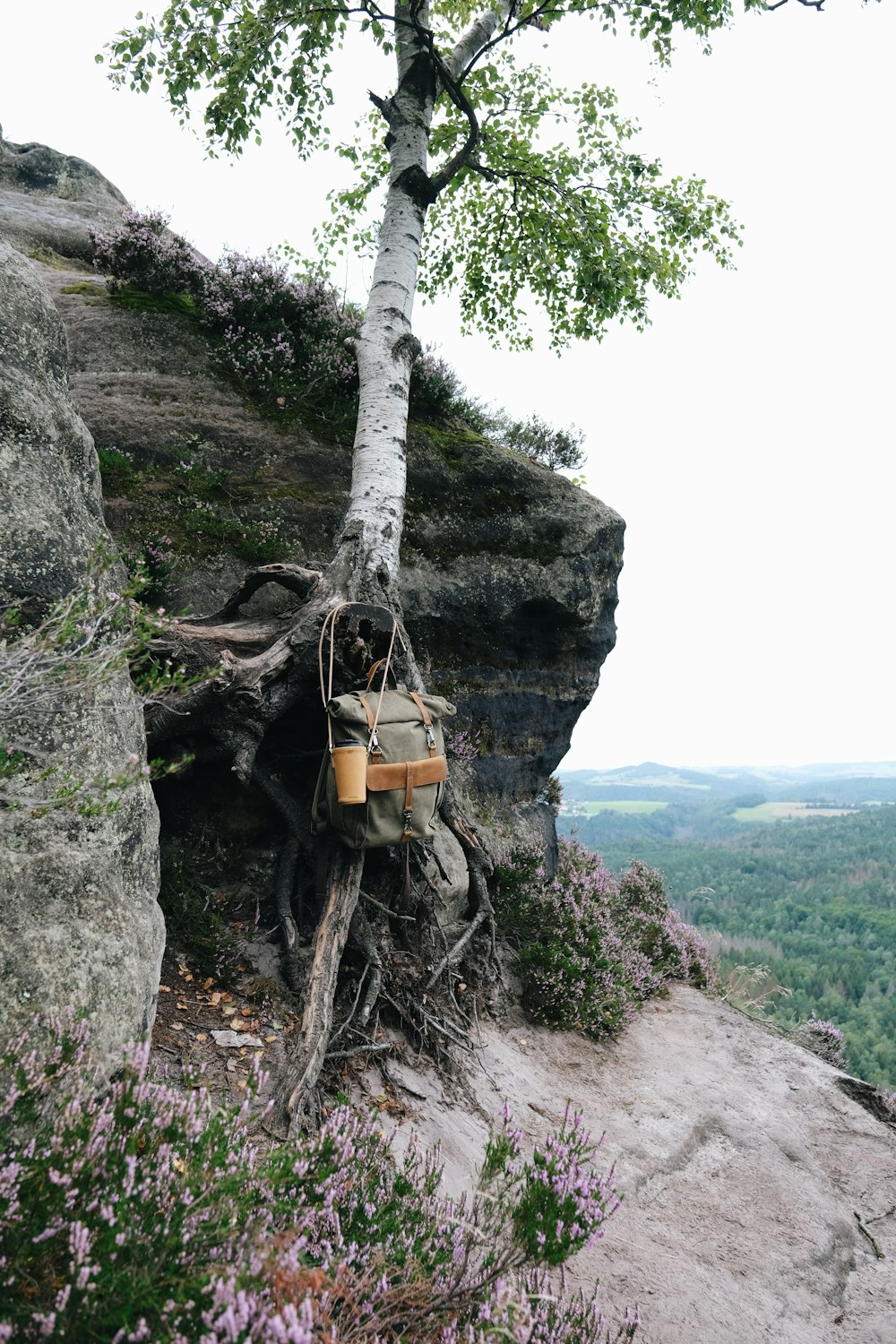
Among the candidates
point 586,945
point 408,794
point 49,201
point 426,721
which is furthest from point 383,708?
point 49,201

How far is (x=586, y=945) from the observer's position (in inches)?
304

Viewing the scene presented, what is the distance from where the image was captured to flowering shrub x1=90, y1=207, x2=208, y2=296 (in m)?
10.2

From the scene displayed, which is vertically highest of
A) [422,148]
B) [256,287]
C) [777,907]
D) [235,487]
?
[422,148]

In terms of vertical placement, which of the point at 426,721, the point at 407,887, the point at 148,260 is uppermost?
Answer: the point at 148,260

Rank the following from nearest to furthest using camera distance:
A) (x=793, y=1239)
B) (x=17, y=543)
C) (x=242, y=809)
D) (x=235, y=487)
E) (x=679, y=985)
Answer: (x=17, y=543) → (x=793, y=1239) → (x=242, y=809) → (x=235, y=487) → (x=679, y=985)

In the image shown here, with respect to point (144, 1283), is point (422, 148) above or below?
above

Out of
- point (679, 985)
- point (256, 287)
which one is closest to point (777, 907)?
point (679, 985)

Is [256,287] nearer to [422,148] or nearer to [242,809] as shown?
[422,148]

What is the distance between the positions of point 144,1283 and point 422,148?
10.9m

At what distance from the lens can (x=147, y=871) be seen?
13.4 feet

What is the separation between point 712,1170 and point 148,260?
13.0 meters

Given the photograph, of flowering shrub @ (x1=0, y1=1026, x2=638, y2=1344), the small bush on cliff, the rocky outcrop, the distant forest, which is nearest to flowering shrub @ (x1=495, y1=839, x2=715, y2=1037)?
the distant forest

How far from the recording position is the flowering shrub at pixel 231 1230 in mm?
1899

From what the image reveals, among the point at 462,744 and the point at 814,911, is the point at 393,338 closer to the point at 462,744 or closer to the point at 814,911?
the point at 462,744
